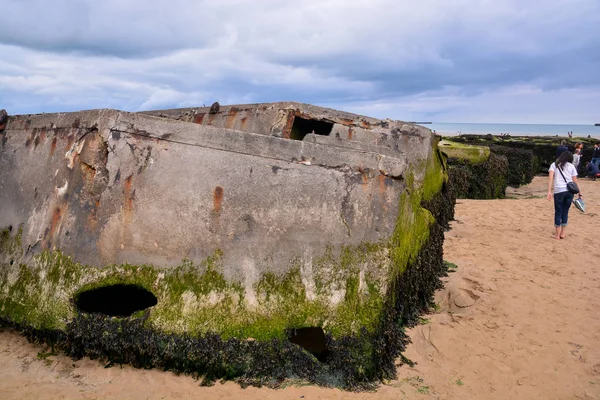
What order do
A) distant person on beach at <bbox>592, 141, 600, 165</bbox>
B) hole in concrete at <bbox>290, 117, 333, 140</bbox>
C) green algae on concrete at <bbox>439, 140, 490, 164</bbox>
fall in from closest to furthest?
hole in concrete at <bbox>290, 117, 333, 140</bbox> < green algae on concrete at <bbox>439, 140, 490, 164</bbox> < distant person on beach at <bbox>592, 141, 600, 165</bbox>

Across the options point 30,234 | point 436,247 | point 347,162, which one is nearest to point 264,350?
point 347,162

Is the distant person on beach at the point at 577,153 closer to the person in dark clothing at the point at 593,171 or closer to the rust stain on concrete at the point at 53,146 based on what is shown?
the person in dark clothing at the point at 593,171

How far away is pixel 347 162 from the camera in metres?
3.58

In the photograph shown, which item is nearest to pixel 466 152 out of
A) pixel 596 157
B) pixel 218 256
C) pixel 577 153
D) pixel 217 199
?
pixel 577 153

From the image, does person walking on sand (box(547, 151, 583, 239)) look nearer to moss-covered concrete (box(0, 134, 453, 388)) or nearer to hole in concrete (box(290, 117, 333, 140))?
hole in concrete (box(290, 117, 333, 140))

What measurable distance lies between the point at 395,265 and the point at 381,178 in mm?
686

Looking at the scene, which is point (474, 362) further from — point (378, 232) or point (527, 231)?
point (527, 231)

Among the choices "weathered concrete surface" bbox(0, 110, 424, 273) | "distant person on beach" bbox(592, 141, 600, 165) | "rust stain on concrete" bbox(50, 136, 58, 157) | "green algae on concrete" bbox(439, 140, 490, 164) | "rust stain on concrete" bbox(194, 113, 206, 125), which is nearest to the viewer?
"weathered concrete surface" bbox(0, 110, 424, 273)

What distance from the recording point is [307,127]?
5840 millimetres

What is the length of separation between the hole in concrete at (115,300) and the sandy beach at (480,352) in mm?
395

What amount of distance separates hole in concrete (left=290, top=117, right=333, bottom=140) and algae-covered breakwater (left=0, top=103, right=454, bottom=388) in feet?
6.36

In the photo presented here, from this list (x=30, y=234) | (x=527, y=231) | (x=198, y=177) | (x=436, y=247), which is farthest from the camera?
(x=527, y=231)

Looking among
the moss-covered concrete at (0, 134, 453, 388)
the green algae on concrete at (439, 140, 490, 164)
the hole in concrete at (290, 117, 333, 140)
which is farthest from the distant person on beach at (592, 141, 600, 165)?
the moss-covered concrete at (0, 134, 453, 388)

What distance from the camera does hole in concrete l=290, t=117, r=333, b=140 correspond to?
222 inches
